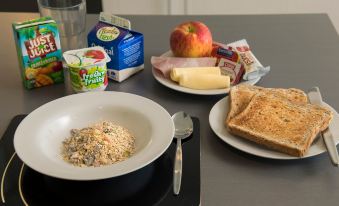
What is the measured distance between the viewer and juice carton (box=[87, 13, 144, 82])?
1.16 metres

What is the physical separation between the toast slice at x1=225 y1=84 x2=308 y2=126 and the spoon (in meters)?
0.10

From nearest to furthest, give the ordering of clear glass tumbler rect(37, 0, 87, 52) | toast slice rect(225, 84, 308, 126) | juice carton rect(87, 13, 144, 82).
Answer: toast slice rect(225, 84, 308, 126)
juice carton rect(87, 13, 144, 82)
clear glass tumbler rect(37, 0, 87, 52)

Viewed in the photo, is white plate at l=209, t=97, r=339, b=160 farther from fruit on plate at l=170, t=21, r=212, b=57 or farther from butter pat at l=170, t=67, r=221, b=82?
fruit on plate at l=170, t=21, r=212, b=57

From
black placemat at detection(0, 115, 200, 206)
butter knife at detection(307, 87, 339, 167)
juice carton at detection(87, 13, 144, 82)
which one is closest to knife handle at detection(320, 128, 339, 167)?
butter knife at detection(307, 87, 339, 167)

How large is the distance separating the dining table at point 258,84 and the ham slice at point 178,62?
1.7 inches

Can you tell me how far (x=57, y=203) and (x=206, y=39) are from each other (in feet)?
2.08

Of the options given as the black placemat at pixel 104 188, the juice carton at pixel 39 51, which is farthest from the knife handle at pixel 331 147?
the juice carton at pixel 39 51

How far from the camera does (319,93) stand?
3.59 ft

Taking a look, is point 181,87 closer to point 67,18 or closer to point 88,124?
point 88,124

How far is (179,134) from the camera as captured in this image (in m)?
0.98

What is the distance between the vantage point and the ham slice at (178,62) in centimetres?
119

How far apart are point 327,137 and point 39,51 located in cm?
67

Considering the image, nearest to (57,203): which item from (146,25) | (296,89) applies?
(296,89)

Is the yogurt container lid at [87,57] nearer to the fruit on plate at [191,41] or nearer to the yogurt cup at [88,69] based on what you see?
the yogurt cup at [88,69]
